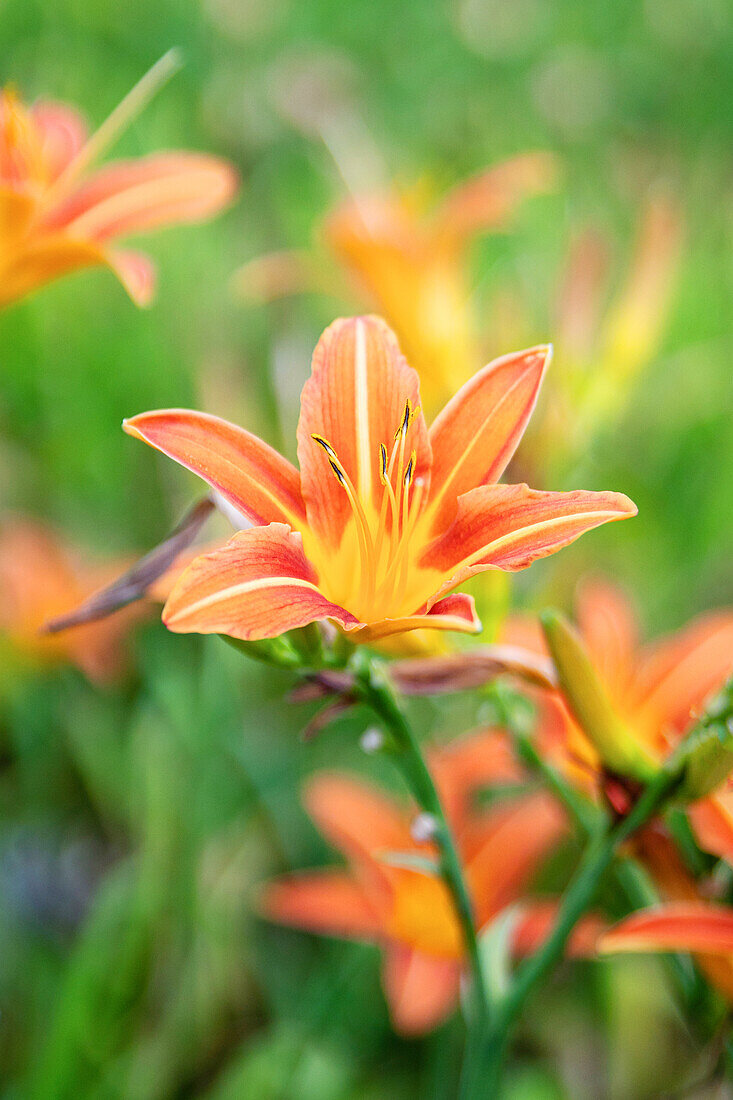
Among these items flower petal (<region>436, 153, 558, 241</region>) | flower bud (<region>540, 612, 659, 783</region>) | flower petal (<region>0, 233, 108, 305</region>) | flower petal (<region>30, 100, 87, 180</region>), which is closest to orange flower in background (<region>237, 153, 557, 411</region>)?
flower petal (<region>436, 153, 558, 241</region>)

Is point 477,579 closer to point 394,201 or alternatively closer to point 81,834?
point 81,834

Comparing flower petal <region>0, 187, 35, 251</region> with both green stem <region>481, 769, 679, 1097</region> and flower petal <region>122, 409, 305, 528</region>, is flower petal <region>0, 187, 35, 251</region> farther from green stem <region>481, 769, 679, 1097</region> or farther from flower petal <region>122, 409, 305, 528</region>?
green stem <region>481, 769, 679, 1097</region>

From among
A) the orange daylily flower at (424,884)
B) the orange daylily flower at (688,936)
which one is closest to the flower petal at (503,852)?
the orange daylily flower at (424,884)

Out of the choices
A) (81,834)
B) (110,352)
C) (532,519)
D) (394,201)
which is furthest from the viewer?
(110,352)

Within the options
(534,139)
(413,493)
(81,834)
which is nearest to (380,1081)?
(81,834)

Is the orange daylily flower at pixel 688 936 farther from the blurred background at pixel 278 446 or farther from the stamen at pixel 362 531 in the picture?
the blurred background at pixel 278 446

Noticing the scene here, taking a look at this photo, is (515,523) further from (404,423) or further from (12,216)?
(12,216)

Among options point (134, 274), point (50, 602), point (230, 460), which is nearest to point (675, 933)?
point (230, 460)
